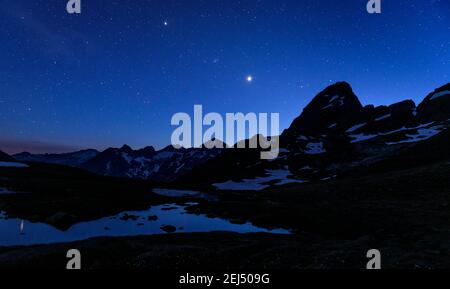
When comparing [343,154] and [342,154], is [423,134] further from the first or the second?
[342,154]

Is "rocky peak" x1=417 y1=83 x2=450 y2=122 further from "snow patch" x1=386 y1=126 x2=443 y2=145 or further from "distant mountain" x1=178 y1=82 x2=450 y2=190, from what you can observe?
"snow patch" x1=386 y1=126 x2=443 y2=145

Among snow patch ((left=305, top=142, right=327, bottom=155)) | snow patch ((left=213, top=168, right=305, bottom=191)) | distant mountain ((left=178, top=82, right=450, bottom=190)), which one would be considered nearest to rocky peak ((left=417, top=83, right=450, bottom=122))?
distant mountain ((left=178, top=82, right=450, bottom=190))

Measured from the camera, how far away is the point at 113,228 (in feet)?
120

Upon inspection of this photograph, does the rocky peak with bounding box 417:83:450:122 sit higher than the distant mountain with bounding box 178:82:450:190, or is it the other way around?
the rocky peak with bounding box 417:83:450:122

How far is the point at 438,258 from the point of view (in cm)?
1880

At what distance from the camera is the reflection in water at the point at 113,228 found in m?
29.9

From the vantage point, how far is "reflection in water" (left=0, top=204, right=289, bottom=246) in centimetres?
2989

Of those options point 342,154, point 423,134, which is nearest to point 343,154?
point 342,154

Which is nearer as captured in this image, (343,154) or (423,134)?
(343,154)

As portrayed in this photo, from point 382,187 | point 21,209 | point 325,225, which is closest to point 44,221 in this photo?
point 21,209

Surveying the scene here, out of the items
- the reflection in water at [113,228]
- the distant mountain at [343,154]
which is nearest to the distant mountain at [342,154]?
the distant mountain at [343,154]
